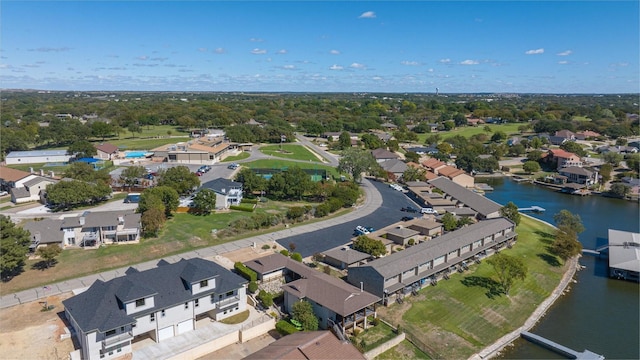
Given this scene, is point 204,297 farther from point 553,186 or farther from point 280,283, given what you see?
point 553,186

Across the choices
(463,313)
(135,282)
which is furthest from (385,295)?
(135,282)

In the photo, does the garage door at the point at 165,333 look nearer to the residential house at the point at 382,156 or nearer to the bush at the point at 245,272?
the bush at the point at 245,272

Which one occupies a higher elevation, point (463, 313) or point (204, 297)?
point (204, 297)

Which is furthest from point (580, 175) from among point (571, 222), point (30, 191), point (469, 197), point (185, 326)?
point (30, 191)

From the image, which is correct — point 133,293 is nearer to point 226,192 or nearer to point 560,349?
point 560,349

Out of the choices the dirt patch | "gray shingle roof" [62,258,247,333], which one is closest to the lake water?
"gray shingle roof" [62,258,247,333]
